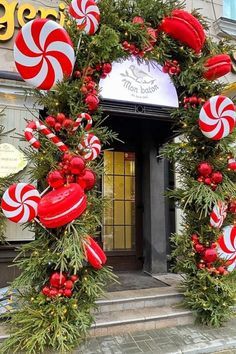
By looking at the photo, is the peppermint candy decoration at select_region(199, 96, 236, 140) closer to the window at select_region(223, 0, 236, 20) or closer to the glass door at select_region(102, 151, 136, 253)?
the glass door at select_region(102, 151, 136, 253)

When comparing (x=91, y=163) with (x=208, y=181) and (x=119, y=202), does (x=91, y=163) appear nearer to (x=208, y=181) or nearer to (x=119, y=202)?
(x=208, y=181)

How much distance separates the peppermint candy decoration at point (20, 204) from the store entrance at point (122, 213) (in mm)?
2459

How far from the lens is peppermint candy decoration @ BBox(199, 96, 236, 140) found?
331 centimetres

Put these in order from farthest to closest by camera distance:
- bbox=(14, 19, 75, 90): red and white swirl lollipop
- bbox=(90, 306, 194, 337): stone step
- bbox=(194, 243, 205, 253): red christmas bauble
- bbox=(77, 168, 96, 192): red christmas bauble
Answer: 1. bbox=(194, 243, 205, 253): red christmas bauble
2. bbox=(90, 306, 194, 337): stone step
3. bbox=(77, 168, 96, 192): red christmas bauble
4. bbox=(14, 19, 75, 90): red and white swirl lollipop

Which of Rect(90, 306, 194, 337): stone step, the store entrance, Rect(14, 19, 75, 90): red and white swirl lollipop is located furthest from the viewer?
the store entrance

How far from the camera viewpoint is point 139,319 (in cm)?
333

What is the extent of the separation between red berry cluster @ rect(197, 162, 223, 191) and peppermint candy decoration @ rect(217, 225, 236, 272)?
54 centimetres

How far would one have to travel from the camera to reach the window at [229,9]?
6.26 metres

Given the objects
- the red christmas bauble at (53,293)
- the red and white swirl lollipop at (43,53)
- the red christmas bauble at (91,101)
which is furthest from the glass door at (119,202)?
the red and white swirl lollipop at (43,53)

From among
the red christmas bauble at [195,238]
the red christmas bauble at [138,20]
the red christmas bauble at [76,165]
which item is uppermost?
the red christmas bauble at [138,20]

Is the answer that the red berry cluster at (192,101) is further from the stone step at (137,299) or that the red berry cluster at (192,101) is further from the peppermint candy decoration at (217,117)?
the stone step at (137,299)

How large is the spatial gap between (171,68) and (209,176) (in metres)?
1.35

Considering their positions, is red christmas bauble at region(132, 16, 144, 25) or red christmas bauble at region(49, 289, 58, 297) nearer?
red christmas bauble at region(49, 289, 58, 297)

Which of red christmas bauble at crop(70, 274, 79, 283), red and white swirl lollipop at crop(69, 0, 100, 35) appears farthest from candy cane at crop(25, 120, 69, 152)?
red christmas bauble at crop(70, 274, 79, 283)
